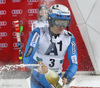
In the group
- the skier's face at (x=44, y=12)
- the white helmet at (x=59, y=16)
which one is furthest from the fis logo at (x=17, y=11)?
the white helmet at (x=59, y=16)

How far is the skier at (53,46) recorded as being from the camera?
1.16 m

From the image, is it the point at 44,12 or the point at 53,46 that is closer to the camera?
the point at 53,46

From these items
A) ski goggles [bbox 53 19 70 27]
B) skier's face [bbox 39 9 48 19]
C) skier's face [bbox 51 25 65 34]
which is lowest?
skier's face [bbox 51 25 65 34]

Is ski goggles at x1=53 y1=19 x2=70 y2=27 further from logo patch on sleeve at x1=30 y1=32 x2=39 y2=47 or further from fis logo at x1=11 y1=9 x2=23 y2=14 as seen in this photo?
fis logo at x1=11 y1=9 x2=23 y2=14

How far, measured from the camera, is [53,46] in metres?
1.21

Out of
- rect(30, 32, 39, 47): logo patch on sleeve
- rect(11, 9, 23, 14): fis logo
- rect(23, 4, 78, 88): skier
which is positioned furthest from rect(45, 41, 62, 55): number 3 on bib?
rect(11, 9, 23, 14): fis logo

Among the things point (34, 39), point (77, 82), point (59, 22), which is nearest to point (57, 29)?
point (59, 22)

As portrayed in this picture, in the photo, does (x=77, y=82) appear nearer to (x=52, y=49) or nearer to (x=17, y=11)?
(x=52, y=49)

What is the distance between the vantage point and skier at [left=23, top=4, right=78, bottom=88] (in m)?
1.16

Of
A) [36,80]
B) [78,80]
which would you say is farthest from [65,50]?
[78,80]

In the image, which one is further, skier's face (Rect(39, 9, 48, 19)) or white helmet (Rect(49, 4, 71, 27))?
skier's face (Rect(39, 9, 48, 19))

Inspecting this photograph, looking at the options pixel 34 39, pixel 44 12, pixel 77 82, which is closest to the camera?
pixel 34 39

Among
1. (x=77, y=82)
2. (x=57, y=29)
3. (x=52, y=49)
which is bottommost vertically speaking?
(x=77, y=82)

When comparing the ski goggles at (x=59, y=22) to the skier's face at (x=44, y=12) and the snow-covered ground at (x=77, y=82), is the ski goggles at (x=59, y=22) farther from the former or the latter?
the snow-covered ground at (x=77, y=82)
